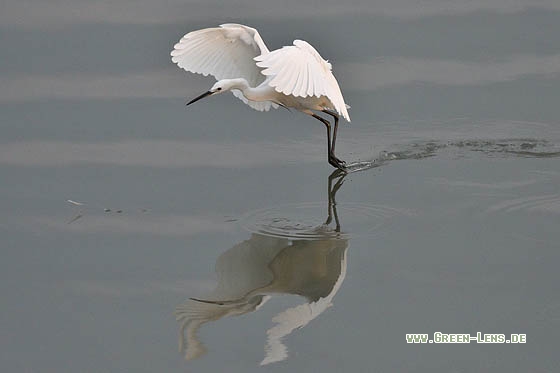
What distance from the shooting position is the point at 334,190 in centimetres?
711

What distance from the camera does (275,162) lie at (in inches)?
296

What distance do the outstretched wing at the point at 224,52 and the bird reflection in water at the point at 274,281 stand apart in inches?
63.8

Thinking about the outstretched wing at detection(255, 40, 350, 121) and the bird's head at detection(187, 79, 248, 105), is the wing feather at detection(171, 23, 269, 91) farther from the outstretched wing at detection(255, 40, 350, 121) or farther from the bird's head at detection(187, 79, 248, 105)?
the outstretched wing at detection(255, 40, 350, 121)

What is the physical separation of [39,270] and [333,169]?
88.5 inches

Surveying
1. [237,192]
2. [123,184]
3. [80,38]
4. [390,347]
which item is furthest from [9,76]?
[390,347]

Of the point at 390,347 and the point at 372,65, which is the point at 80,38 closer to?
the point at 372,65

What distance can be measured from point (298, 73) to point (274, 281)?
1.47 m

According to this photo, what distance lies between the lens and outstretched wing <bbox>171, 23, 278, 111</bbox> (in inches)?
299

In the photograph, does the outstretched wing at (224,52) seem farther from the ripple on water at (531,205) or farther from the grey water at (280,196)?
the ripple on water at (531,205)

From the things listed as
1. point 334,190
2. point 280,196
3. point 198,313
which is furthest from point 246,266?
point 334,190

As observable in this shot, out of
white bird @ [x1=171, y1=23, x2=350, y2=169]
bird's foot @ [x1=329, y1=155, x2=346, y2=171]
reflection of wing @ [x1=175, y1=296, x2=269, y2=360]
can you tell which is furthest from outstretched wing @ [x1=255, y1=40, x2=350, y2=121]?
reflection of wing @ [x1=175, y1=296, x2=269, y2=360]

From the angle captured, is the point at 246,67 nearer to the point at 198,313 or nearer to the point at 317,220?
the point at 317,220

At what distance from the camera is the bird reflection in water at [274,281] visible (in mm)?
5273

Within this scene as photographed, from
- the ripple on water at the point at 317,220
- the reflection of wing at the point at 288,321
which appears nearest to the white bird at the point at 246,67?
the ripple on water at the point at 317,220
